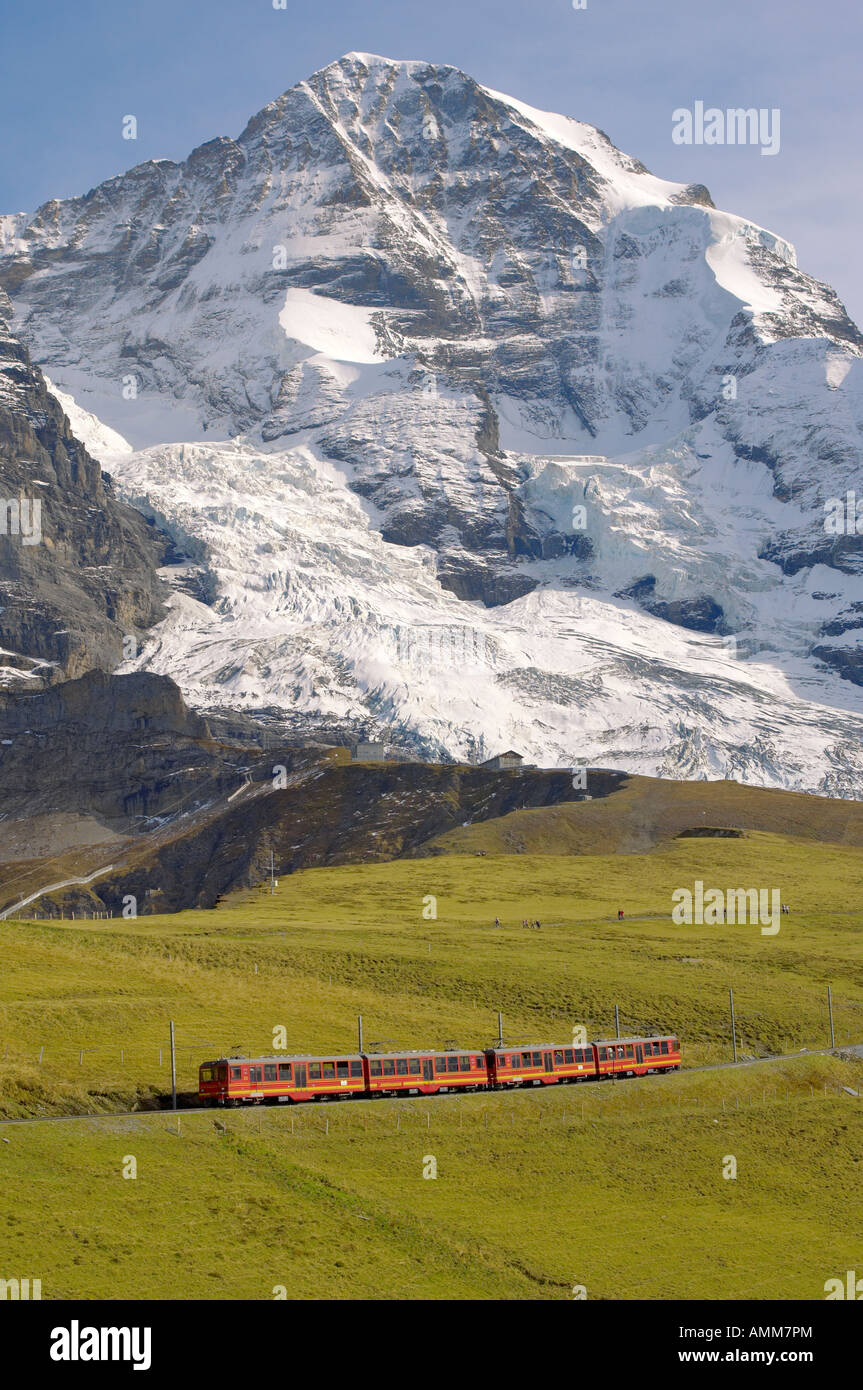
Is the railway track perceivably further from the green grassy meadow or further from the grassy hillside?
the grassy hillside

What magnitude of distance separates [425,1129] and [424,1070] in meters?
6.40

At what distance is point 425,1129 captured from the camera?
221ft

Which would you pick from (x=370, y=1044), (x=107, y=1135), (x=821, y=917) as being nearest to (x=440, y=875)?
(x=821, y=917)

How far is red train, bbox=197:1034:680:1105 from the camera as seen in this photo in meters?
67.6

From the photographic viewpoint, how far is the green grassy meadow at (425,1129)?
4938cm

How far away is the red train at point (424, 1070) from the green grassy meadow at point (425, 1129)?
1953 mm

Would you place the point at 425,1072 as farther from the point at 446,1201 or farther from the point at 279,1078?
the point at 446,1201

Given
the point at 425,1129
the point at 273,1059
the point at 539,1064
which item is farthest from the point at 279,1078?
the point at 539,1064

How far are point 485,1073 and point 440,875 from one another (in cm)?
10248

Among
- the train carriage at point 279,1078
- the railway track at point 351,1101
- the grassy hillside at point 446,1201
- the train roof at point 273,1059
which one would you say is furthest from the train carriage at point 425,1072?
the grassy hillside at point 446,1201

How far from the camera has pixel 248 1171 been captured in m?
57.3

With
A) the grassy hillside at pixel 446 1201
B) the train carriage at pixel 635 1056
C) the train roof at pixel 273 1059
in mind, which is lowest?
the grassy hillside at pixel 446 1201

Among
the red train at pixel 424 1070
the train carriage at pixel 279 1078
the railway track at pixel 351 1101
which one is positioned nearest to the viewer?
the railway track at pixel 351 1101

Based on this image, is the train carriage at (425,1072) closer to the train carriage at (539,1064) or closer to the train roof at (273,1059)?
the train carriage at (539,1064)
